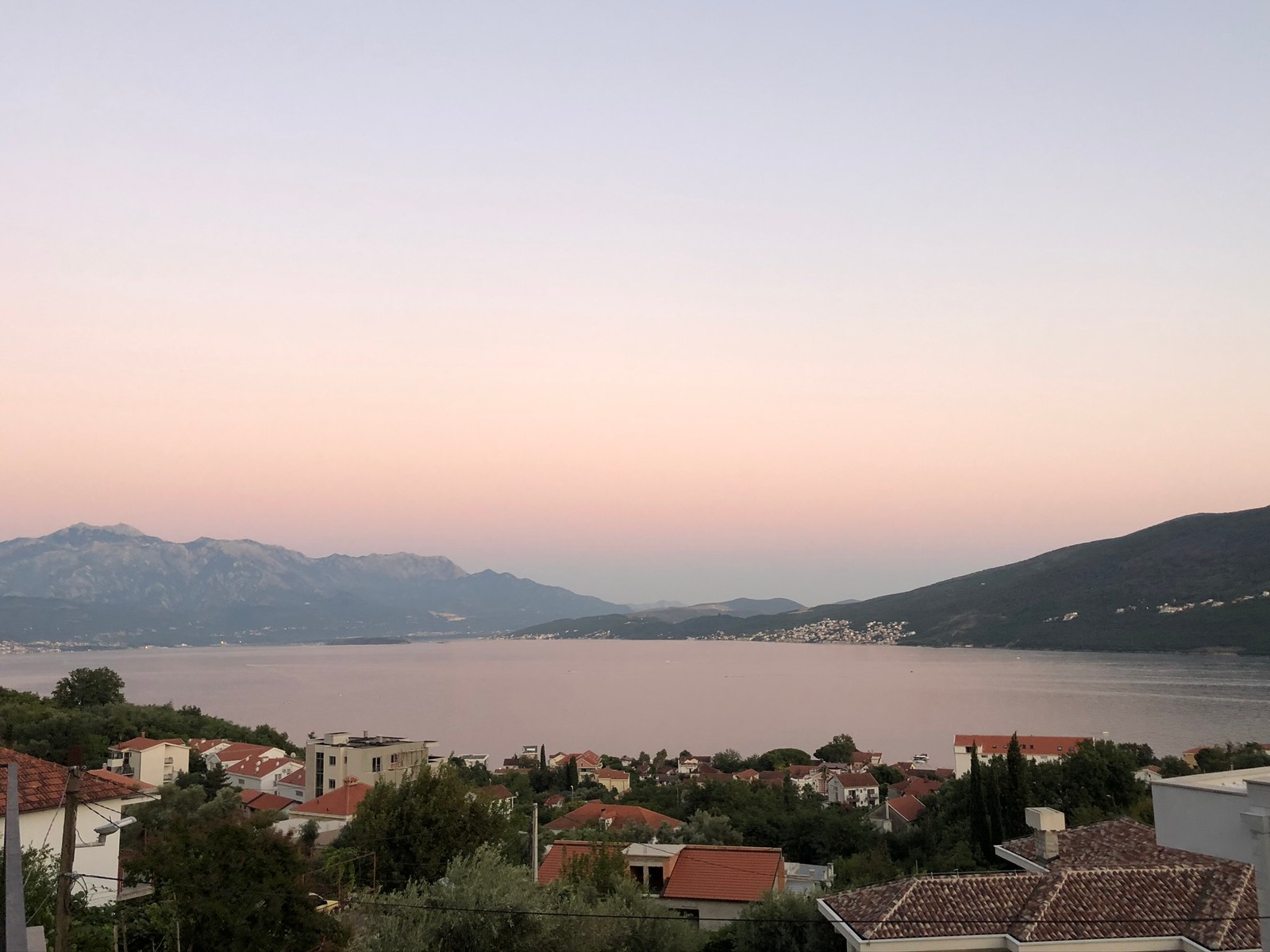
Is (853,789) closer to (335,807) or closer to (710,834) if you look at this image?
(710,834)

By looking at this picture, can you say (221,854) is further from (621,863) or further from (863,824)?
(863,824)

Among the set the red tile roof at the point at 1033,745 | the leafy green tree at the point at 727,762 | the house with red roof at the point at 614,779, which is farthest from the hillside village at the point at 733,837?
the leafy green tree at the point at 727,762

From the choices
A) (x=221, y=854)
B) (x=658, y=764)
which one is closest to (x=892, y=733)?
(x=658, y=764)

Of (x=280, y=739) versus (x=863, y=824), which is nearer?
(x=863, y=824)

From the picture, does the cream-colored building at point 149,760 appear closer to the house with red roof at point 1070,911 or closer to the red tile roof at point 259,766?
the red tile roof at point 259,766

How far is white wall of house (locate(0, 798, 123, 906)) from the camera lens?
11891 mm

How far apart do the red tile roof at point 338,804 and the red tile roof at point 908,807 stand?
1801 cm

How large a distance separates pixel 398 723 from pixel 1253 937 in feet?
256

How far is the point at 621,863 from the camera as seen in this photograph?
15477 millimetres

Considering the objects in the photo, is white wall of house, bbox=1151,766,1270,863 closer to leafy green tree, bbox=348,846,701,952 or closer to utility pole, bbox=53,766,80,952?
leafy green tree, bbox=348,846,701,952

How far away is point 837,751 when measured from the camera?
2382 inches

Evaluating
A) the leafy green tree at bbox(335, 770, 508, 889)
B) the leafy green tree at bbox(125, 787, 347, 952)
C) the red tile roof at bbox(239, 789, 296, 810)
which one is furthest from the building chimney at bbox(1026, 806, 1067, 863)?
the red tile roof at bbox(239, 789, 296, 810)

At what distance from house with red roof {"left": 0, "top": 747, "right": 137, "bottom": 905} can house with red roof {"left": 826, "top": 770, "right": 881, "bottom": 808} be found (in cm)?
3589

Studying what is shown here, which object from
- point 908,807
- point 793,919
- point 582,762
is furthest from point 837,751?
point 793,919
